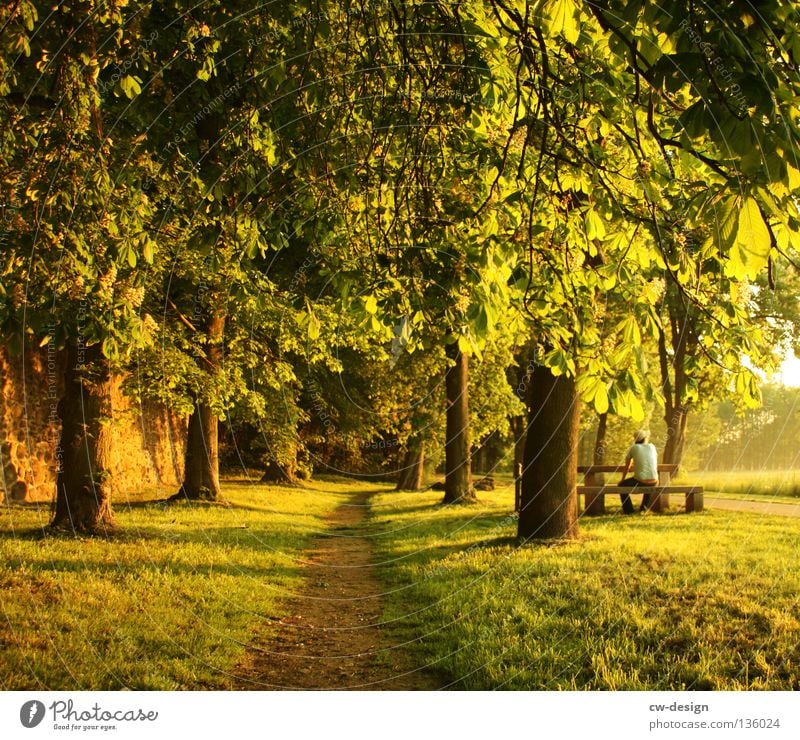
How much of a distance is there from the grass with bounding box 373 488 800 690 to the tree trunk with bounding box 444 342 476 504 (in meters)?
8.77

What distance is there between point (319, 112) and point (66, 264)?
2622 mm

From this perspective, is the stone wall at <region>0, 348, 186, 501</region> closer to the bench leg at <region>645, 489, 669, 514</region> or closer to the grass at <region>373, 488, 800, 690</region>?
the grass at <region>373, 488, 800, 690</region>

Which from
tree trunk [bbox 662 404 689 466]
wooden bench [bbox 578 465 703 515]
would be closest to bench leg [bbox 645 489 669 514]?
wooden bench [bbox 578 465 703 515]

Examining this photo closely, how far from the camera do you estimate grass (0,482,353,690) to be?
15.8 ft

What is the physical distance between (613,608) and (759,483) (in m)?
12.4

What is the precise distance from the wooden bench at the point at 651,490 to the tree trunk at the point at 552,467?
269cm

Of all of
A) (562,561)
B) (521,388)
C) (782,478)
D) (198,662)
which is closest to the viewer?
(198,662)

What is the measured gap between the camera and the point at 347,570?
31.2 ft

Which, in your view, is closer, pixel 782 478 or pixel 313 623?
pixel 313 623

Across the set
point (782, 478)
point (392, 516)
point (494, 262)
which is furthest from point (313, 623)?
point (782, 478)

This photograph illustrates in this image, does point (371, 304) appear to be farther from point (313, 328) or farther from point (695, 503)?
point (695, 503)

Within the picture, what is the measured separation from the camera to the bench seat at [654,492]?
12438mm
